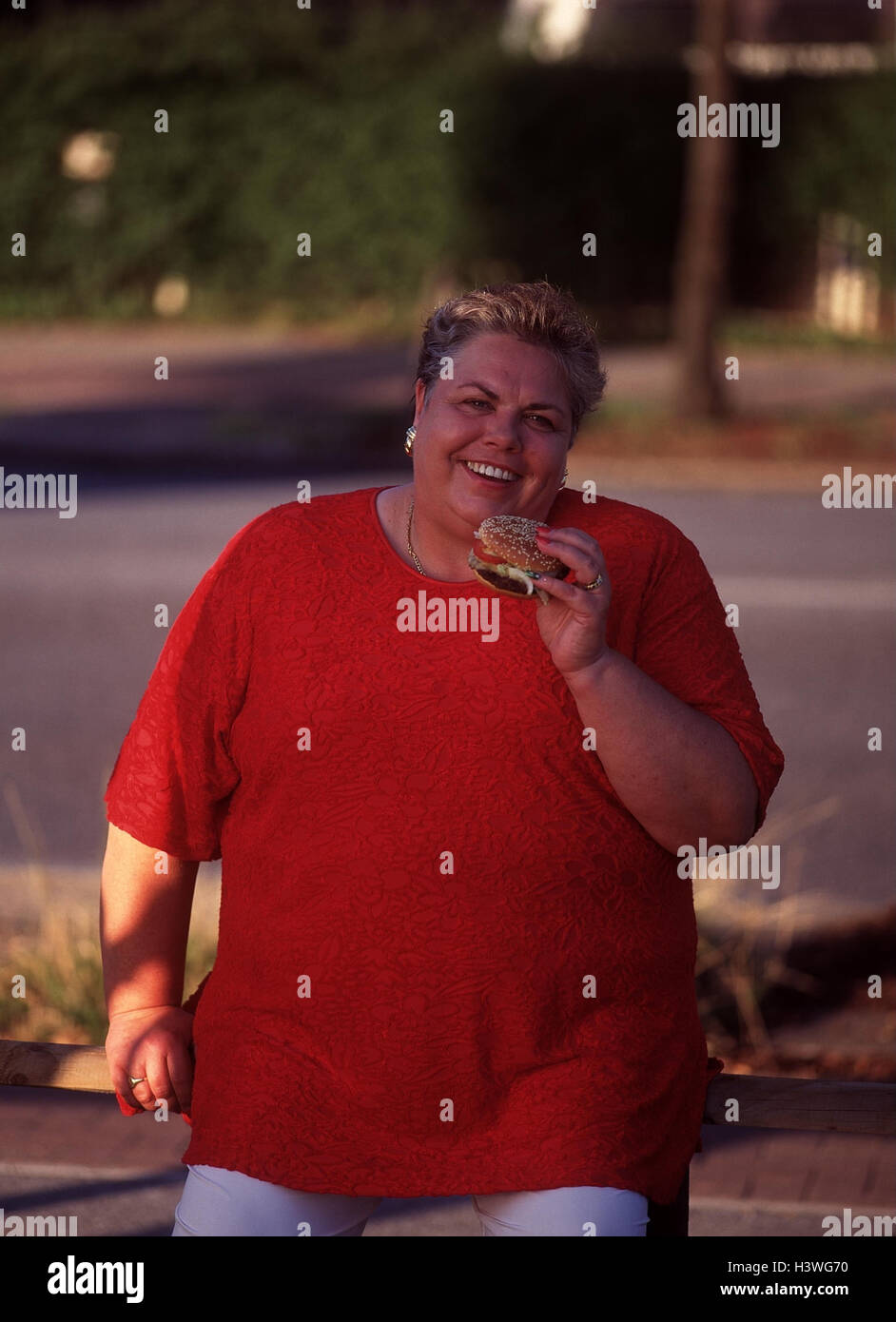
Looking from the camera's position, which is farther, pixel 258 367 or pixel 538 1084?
pixel 258 367

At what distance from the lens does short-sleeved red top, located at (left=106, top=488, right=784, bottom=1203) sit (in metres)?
2.40

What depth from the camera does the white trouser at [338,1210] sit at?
2.35 m

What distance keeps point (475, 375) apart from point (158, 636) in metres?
6.78

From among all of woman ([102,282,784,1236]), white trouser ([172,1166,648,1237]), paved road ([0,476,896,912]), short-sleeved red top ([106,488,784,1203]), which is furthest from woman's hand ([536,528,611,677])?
paved road ([0,476,896,912])

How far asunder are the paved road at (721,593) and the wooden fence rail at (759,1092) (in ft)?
7.56

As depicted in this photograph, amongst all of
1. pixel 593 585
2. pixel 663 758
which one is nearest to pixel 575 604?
pixel 593 585

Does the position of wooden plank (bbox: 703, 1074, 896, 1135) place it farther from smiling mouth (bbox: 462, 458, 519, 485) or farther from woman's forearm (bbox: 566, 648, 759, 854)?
smiling mouth (bbox: 462, 458, 519, 485)

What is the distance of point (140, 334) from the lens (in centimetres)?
2277

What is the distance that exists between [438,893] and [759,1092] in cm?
70

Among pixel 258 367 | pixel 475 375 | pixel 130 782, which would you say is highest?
pixel 258 367

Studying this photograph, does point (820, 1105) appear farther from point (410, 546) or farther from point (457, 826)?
point (410, 546)

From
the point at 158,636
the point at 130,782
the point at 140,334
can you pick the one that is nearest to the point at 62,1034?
the point at 130,782

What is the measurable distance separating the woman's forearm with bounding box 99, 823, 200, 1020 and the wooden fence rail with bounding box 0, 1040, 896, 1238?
246 millimetres
